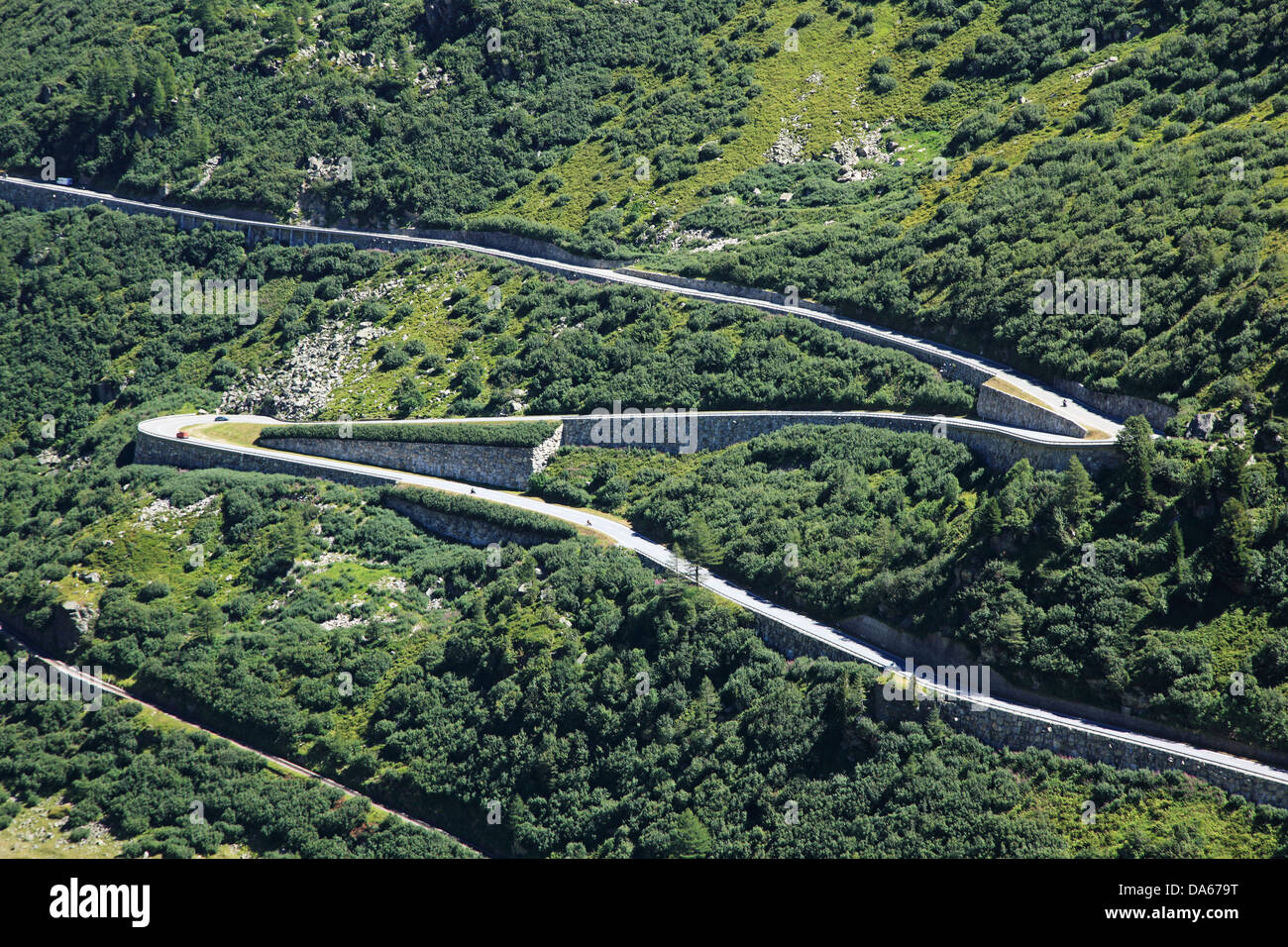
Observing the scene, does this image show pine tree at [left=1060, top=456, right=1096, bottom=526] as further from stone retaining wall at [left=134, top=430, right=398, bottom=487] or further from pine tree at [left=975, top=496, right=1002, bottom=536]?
stone retaining wall at [left=134, top=430, right=398, bottom=487]

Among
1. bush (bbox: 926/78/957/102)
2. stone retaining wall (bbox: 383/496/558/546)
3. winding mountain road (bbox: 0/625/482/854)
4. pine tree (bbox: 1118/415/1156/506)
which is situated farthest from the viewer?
bush (bbox: 926/78/957/102)

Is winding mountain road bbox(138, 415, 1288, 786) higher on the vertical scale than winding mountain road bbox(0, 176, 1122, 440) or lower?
lower

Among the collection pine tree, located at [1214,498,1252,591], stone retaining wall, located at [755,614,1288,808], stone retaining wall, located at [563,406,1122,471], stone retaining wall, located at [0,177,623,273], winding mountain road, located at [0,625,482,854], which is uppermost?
stone retaining wall, located at [0,177,623,273]

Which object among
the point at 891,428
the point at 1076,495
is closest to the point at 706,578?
the point at 891,428

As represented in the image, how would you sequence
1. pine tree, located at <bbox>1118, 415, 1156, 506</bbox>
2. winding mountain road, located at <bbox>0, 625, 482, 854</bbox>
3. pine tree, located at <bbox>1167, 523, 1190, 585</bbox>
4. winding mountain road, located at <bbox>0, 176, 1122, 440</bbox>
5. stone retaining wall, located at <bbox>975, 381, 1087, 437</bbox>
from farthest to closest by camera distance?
winding mountain road, located at <bbox>0, 176, 1122, 440</bbox>
winding mountain road, located at <bbox>0, 625, 482, 854</bbox>
stone retaining wall, located at <bbox>975, 381, 1087, 437</bbox>
pine tree, located at <bbox>1118, 415, 1156, 506</bbox>
pine tree, located at <bbox>1167, 523, 1190, 585</bbox>

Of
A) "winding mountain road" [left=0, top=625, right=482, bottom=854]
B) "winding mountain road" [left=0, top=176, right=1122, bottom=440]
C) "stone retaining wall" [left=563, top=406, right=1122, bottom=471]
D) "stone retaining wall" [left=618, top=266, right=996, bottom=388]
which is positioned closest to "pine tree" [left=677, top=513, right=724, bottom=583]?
"stone retaining wall" [left=563, top=406, right=1122, bottom=471]

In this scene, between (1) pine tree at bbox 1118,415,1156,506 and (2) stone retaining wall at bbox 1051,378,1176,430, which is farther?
(2) stone retaining wall at bbox 1051,378,1176,430

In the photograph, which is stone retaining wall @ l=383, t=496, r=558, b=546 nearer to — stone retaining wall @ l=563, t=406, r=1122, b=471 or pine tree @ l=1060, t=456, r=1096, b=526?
stone retaining wall @ l=563, t=406, r=1122, b=471
